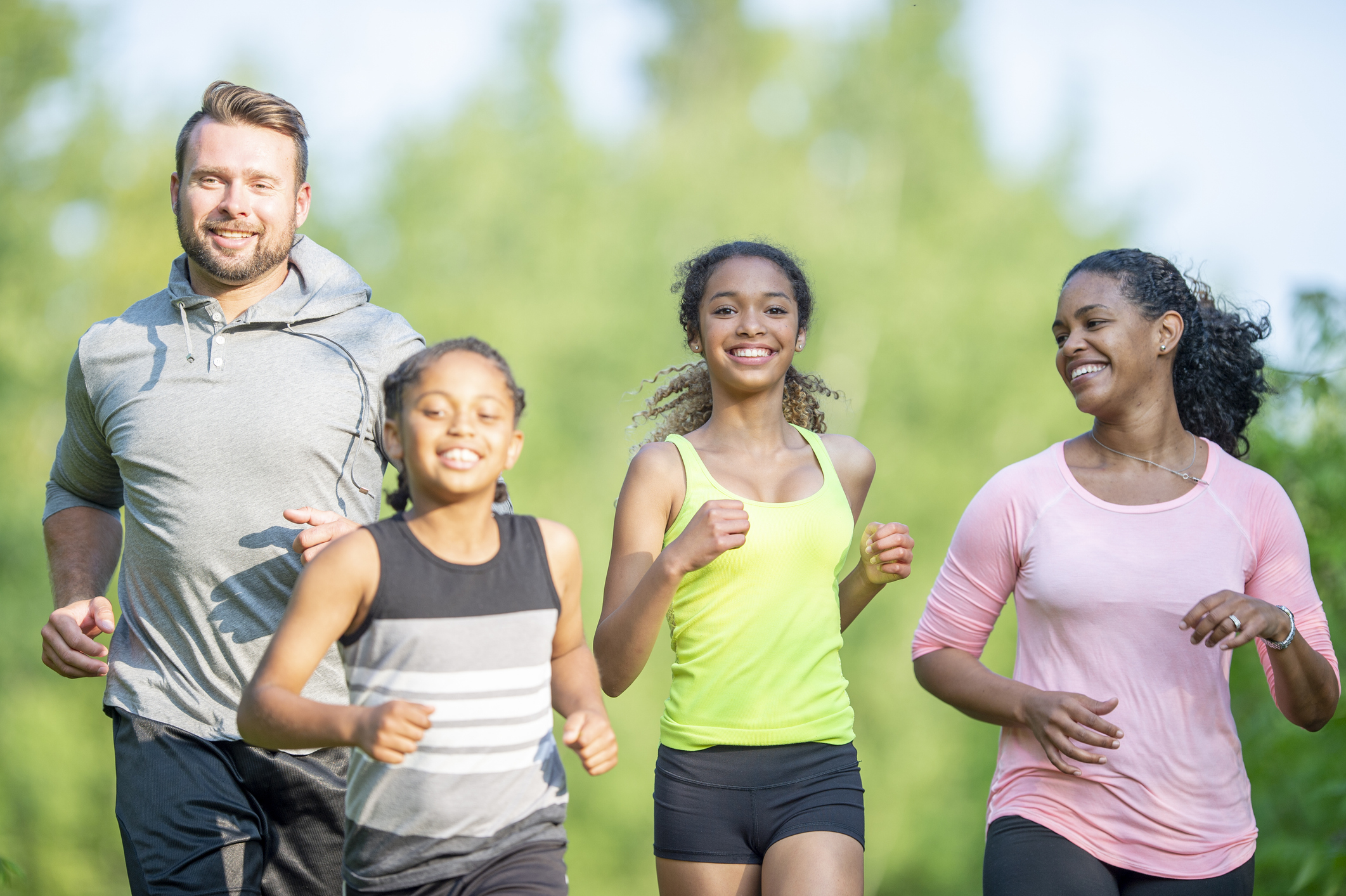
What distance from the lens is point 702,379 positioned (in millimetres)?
4117

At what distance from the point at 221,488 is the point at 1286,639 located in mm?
2734

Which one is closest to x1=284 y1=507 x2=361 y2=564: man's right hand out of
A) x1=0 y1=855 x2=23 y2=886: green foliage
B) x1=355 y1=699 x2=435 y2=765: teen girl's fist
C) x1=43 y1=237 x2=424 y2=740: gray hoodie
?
x1=43 y1=237 x2=424 y2=740: gray hoodie

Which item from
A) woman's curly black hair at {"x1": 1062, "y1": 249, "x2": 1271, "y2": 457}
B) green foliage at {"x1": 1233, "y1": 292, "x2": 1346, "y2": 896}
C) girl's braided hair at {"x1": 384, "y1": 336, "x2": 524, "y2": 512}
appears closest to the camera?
girl's braided hair at {"x1": 384, "y1": 336, "x2": 524, "y2": 512}

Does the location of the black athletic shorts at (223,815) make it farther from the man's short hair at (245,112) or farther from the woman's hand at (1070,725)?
the woman's hand at (1070,725)

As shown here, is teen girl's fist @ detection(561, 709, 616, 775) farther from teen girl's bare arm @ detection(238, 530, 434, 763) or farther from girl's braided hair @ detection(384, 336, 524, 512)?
girl's braided hair @ detection(384, 336, 524, 512)

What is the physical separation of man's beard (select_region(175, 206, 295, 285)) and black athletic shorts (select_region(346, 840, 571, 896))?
171 centimetres

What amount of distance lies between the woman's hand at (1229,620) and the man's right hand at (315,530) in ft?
6.55

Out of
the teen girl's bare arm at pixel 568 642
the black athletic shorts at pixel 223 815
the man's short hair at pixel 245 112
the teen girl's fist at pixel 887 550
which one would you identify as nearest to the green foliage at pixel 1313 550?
the teen girl's fist at pixel 887 550

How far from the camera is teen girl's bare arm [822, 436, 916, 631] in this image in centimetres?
343

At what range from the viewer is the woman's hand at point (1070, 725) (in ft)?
10.2

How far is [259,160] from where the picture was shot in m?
3.44

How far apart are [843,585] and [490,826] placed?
1.56m

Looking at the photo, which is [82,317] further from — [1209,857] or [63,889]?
[1209,857]

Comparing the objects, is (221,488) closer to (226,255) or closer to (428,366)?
(226,255)
